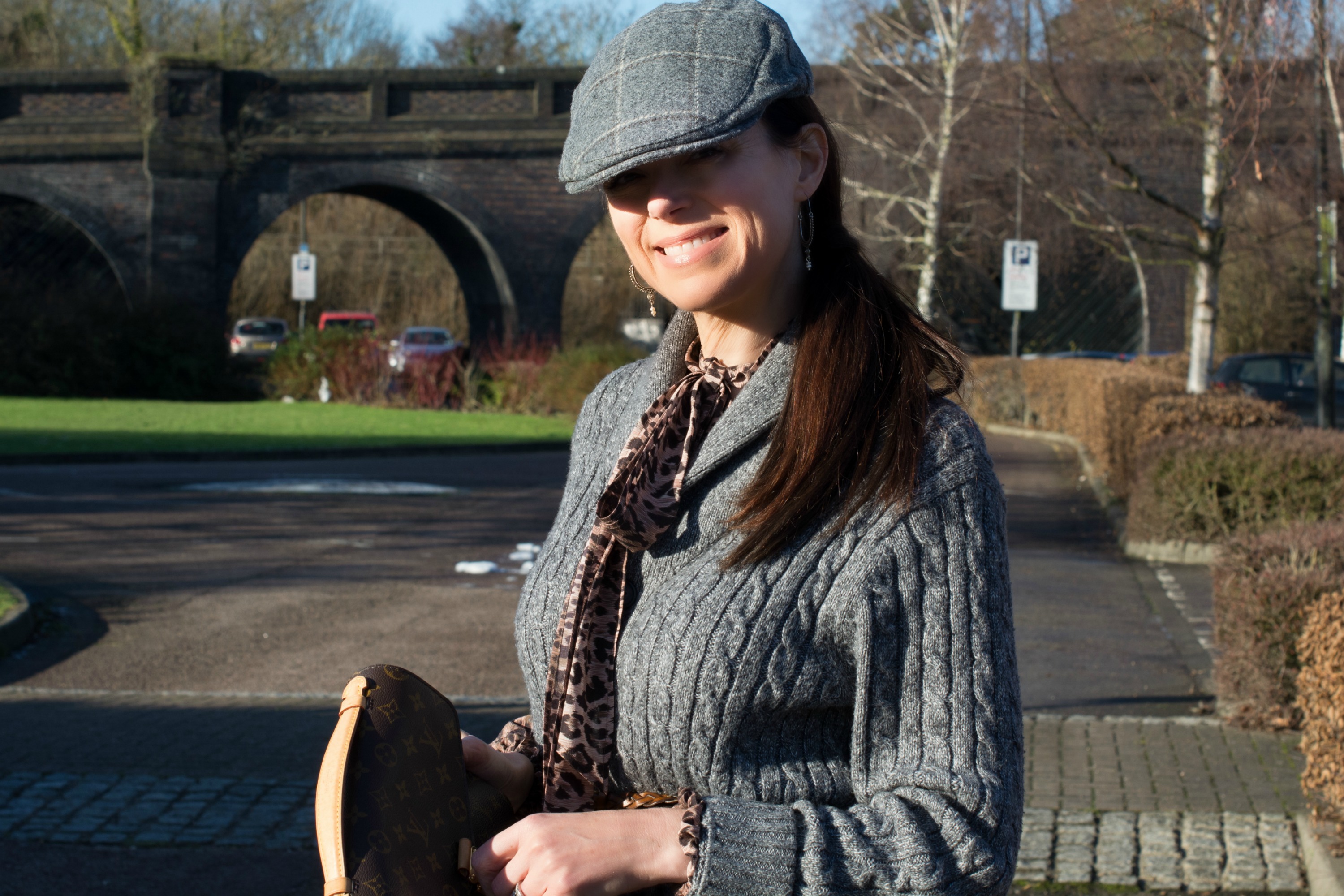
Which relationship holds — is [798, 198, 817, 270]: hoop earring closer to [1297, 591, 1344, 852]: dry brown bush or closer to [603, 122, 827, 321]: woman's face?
[603, 122, 827, 321]: woman's face

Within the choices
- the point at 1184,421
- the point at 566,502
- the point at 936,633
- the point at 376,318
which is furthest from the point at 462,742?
the point at 376,318

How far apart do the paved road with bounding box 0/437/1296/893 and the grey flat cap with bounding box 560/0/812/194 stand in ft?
11.8

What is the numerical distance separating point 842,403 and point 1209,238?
15042 millimetres

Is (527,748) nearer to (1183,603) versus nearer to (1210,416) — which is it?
(1183,603)

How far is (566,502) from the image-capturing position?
7.07ft

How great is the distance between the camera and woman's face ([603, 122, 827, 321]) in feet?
5.86

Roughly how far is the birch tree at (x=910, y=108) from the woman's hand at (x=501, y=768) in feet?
80.8

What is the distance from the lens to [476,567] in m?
10.8

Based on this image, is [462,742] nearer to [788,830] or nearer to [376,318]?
[788,830]

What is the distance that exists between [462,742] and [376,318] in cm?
4749

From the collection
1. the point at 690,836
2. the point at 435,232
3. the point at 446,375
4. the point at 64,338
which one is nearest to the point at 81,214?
the point at 64,338

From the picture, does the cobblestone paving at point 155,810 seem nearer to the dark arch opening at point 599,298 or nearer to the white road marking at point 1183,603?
the white road marking at point 1183,603

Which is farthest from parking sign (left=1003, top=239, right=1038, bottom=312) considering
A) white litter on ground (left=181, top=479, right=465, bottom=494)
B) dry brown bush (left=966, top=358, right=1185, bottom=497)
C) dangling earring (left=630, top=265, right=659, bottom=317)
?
dangling earring (left=630, top=265, right=659, bottom=317)

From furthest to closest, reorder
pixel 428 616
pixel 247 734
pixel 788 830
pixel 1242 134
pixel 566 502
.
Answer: pixel 1242 134, pixel 428 616, pixel 247 734, pixel 566 502, pixel 788 830
